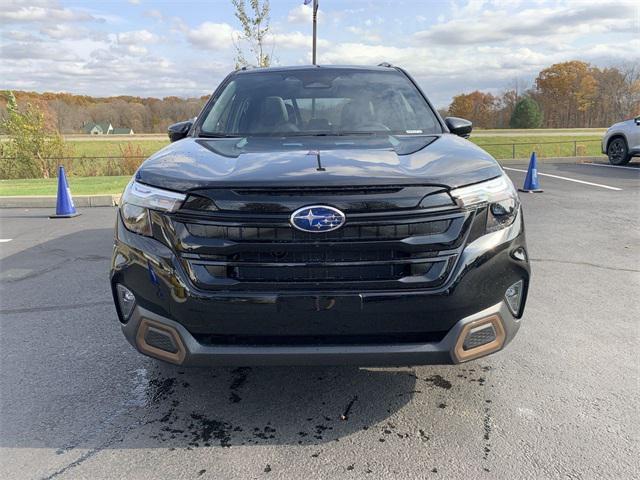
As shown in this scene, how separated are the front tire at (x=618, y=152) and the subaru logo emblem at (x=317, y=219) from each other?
1528cm

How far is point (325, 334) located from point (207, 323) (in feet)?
1.71

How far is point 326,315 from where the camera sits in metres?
2.19

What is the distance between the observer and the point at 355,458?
2.28 m

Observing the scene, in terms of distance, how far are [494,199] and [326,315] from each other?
95 centimetres

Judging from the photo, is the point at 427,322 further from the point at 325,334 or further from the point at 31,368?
the point at 31,368

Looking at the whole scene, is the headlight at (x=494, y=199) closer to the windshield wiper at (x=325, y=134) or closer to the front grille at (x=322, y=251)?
the front grille at (x=322, y=251)

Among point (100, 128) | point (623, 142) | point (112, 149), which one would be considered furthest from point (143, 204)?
point (100, 128)

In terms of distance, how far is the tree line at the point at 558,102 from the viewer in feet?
240

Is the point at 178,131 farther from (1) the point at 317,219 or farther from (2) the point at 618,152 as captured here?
(2) the point at 618,152

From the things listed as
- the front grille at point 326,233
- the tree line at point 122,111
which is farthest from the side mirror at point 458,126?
the tree line at point 122,111

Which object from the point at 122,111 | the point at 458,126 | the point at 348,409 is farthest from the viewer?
the point at 122,111

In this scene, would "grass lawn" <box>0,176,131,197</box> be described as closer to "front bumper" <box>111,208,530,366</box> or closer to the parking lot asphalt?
the parking lot asphalt

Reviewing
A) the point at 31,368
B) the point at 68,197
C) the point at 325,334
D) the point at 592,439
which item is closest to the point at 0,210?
Answer: the point at 68,197

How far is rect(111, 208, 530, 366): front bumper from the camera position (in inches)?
86.3
